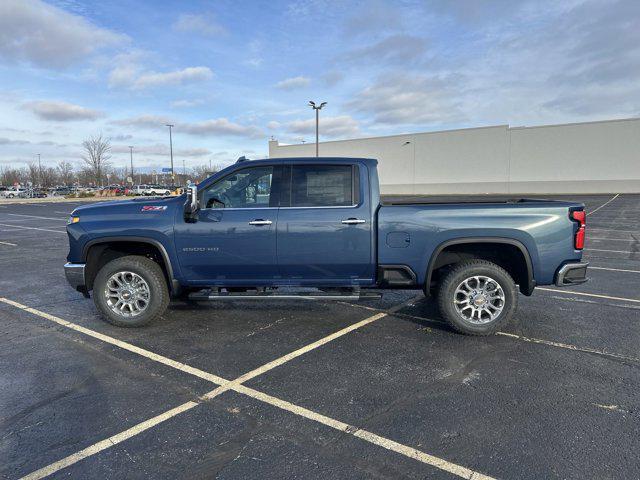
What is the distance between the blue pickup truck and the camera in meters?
4.59

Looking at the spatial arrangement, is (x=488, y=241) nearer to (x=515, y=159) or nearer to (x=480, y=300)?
(x=480, y=300)

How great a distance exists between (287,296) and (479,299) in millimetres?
2106

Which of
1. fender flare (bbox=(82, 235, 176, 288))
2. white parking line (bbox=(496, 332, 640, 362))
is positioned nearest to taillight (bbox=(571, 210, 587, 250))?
white parking line (bbox=(496, 332, 640, 362))

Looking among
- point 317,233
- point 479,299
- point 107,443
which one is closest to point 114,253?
point 317,233

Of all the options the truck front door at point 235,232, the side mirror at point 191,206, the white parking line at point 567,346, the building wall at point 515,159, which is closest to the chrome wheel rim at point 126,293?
the truck front door at point 235,232

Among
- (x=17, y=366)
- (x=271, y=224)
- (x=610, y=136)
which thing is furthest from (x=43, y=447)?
(x=610, y=136)

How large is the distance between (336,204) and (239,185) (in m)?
1.13

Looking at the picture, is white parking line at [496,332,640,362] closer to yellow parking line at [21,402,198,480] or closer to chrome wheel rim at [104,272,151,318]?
yellow parking line at [21,402,198,480]

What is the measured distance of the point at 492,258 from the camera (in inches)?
197

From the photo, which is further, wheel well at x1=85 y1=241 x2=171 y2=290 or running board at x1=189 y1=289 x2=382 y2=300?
wheel well at x1=85 y1=241 x2=171 y2=290

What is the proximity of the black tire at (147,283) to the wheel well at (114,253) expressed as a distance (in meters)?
0.14

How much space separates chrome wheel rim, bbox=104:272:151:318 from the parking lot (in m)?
0.24

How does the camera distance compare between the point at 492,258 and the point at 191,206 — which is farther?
the point at 492,258

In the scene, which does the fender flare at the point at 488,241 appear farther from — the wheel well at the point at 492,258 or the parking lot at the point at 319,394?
the parking lot at the point at 319,394
